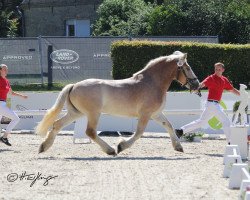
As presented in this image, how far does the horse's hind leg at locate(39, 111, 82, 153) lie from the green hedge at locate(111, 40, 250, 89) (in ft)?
41.1

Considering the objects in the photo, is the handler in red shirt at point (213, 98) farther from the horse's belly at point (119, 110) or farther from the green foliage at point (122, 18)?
the green foliage at point (122, 18)

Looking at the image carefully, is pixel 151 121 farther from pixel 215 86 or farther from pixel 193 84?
pixel 193 84

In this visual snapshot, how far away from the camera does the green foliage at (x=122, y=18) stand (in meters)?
36.7

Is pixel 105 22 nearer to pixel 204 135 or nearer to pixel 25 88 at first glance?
pixel 25 88

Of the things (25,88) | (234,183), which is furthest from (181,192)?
(25,88)

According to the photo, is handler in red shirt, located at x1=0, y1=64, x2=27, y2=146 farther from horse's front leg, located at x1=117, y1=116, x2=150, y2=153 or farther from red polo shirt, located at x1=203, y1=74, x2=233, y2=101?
red polo shirt, located at x1=203, y1=74, x2=233, y2=101

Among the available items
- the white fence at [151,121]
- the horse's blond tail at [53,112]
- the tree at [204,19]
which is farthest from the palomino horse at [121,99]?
the tree at [204,19]

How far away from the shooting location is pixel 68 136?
1952 centimetres

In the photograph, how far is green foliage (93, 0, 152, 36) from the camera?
3666 centimetres

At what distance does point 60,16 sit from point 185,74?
96.7 ft

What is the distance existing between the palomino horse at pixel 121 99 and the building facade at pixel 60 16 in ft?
92.9

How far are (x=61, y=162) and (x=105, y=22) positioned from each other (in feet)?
85.2

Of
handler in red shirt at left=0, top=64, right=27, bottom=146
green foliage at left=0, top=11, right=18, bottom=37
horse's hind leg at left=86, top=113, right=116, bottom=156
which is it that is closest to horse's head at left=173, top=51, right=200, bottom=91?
horse's hind leg at left=86, top=113, right=116, bottom=156

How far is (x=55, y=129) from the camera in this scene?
568 inches
